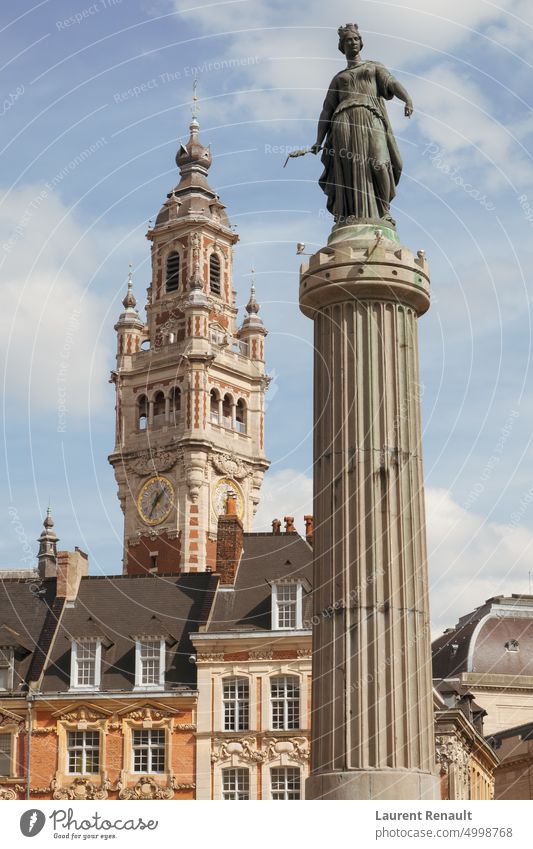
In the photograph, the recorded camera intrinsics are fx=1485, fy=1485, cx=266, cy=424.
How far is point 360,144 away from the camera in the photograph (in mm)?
→ 20984

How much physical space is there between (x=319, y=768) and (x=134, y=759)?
31.3 meters

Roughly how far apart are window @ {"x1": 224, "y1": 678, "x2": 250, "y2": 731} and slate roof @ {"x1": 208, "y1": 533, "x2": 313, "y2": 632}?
1.82m

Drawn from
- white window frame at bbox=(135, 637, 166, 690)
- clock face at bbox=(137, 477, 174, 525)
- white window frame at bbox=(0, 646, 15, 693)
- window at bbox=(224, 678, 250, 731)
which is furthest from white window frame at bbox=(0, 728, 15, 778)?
clock face at bbox=(137, 477, 174, 525)

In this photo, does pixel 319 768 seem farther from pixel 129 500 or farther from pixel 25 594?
pixel 129 500

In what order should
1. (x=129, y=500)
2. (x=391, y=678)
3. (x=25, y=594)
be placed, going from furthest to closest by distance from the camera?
(x=129, y=500)
(x=25, y=594)
(x=391, y=678)

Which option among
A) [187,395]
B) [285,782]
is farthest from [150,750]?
[187,395]

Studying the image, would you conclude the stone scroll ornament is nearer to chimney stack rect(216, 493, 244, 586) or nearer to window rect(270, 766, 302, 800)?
window rect(270, 766, 302, 800)

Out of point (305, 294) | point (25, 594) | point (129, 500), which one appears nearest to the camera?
point (305, 294)

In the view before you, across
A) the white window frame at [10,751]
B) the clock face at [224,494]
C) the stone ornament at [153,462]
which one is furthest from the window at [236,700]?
the stone ornament at [153,462]

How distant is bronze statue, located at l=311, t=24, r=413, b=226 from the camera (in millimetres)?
21000
